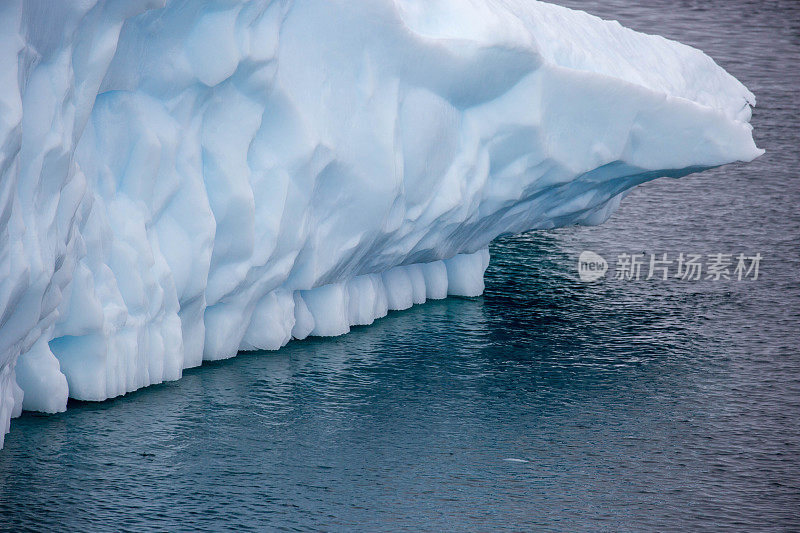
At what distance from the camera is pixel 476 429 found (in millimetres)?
5902

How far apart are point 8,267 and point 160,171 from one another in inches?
66.1

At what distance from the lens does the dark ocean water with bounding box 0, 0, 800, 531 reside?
4758mm

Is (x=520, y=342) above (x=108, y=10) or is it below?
below

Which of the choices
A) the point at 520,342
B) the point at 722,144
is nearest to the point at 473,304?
the point at 520,342

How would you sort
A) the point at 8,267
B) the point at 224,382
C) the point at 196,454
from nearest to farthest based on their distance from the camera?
the point at 8,267 → the point at 196,454 → the point at 224,382

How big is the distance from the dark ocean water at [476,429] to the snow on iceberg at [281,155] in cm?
34

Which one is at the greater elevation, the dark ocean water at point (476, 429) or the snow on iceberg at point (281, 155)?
the snow on iceberg at point (281, 155)

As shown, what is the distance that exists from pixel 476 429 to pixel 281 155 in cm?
194

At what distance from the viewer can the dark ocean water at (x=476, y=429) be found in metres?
4.76

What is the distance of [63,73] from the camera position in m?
4.64

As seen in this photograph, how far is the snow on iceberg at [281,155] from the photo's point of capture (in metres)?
4.80

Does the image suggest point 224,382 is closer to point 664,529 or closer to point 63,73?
point 63,73

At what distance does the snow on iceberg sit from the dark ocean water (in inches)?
13.2

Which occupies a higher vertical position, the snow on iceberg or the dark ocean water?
the snow on iceberg
